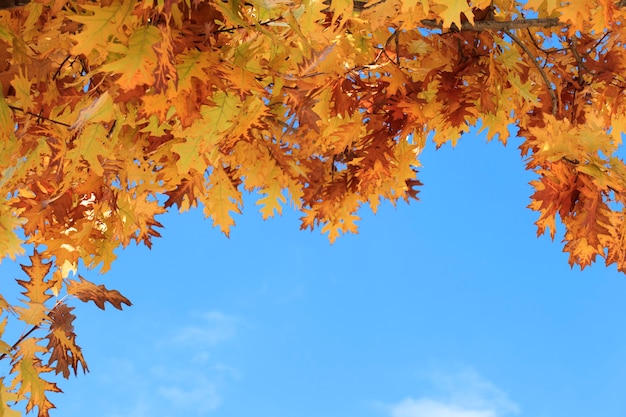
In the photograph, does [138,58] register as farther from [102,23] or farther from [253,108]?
[253,108]

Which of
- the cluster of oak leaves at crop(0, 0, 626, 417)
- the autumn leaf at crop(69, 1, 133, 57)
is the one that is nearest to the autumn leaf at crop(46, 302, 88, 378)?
the cluster of oak leaves at crop(0, 0, 626, 417)

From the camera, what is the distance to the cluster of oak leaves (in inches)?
98.0

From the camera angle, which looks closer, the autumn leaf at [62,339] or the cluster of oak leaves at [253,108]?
the cluster of oak leaves at [253,108]

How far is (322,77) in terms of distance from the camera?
12.0 ft

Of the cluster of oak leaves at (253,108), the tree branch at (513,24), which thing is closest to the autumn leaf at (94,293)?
the cluster of oak leaves at (253,108)

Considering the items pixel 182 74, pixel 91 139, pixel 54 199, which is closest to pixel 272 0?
pixel 182 74

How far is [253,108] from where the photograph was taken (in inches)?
124

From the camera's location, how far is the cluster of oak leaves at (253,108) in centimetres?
249

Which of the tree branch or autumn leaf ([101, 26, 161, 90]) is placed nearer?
autumn leaf ([101, 26, 161, 90])

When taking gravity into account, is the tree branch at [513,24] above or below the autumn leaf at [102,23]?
above

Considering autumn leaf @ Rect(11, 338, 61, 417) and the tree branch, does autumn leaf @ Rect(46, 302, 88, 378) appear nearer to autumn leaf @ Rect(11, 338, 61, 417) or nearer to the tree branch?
autumn leaf @ Rect(11, 338, 61, 417)

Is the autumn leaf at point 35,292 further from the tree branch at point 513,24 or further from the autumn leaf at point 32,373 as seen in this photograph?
the tree branch at point 513,24

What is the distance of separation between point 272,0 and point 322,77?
136 cm

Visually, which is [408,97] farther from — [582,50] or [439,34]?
[582,50]
